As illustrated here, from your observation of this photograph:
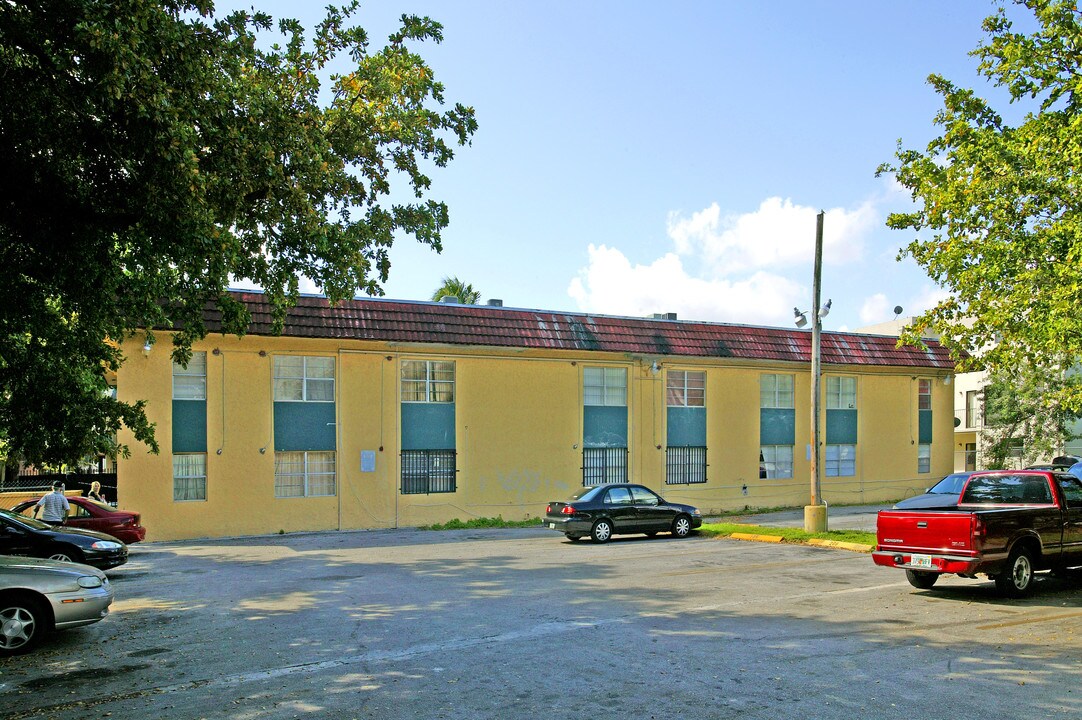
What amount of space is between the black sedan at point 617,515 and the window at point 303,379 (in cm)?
859

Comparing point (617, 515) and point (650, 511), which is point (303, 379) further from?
point (650, 511)

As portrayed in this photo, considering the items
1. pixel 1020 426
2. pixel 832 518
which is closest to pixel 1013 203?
pixel 832 518

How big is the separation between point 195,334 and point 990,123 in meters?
18.1

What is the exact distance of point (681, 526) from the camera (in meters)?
22.1

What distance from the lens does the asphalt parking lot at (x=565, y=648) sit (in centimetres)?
717

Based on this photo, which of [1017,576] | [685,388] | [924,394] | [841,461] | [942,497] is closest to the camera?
[1017,576]

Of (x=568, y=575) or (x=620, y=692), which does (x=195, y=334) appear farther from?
(x=620, y=692)

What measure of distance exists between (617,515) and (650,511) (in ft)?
3.31

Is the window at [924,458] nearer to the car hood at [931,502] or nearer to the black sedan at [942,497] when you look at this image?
the black sedan at [942,497]

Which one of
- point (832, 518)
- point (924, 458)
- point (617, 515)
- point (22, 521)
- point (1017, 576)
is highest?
point (22, 521)

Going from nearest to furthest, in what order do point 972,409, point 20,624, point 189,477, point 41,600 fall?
point 20,624 < point 41,600 < point 189,477 < point 972,409

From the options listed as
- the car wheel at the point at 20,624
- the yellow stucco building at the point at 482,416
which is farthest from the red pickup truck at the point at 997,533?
the yellow stucco building at the point at 482,416

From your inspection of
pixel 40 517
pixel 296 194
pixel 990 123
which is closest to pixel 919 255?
pixel 990 123

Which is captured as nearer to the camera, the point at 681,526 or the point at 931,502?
the point at 931,502
